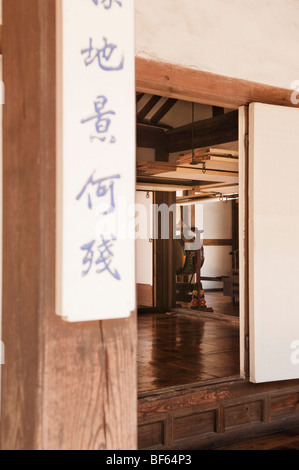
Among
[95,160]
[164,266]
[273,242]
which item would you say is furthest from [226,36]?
[164,266]

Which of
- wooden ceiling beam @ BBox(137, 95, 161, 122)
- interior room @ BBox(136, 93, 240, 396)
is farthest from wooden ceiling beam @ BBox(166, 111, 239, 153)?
wooden ceiling beam @ BBox(137, 95, 161, 122)

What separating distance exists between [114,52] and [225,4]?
226cm

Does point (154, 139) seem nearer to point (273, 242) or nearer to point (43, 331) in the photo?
point (273, 242)

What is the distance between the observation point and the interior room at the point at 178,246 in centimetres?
484

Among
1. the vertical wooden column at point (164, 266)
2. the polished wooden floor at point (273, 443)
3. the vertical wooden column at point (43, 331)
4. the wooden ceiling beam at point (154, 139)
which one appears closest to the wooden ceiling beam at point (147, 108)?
the wooden ceiling beam at point (154, 139)

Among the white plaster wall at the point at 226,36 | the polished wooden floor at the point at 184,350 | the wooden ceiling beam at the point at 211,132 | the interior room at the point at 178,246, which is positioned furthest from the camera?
the wooden ceiling beam at the point at 211,132

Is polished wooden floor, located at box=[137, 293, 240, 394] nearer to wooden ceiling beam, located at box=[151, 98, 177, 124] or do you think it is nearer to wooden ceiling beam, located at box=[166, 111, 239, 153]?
wooden ceiling beam, located at box=[166, 111, 239, 153]

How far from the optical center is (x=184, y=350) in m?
5.18

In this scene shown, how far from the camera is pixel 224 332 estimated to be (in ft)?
20.8

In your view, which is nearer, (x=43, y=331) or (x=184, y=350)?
(x=43, y=331)

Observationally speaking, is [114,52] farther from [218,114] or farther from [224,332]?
[218,114]

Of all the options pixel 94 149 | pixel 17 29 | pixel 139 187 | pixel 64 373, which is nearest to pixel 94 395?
pixel 64 373

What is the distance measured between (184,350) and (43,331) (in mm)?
4169

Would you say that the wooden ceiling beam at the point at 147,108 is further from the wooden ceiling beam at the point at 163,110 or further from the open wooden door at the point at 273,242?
the open wooden door at the point at 273,242
